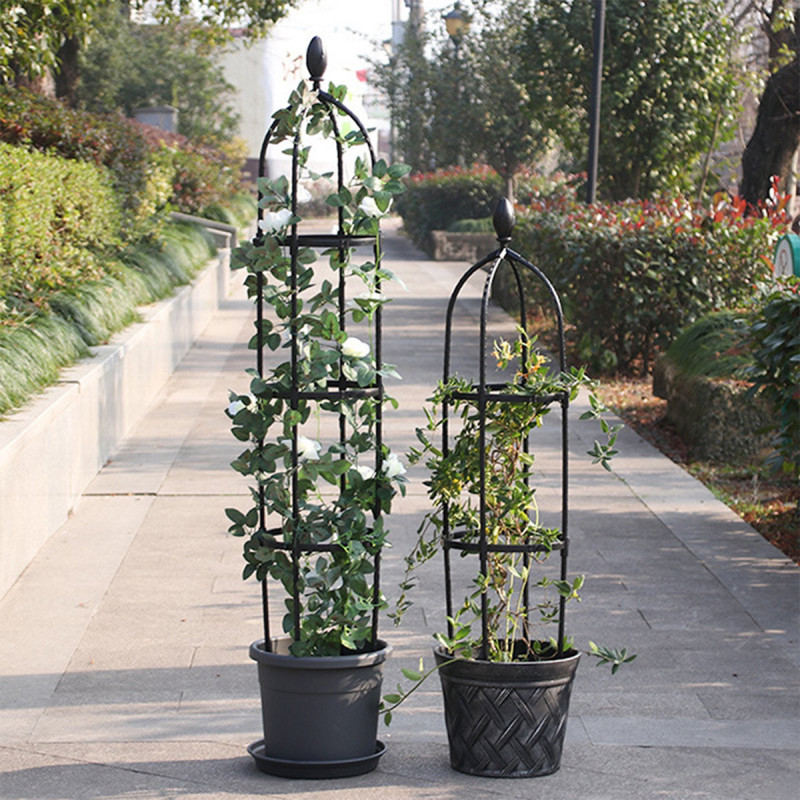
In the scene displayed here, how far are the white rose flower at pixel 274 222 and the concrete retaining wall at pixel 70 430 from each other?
2475 millimetres

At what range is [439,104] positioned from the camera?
99.3 ft

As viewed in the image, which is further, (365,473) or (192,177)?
(192,177)

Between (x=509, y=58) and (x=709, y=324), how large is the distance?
766 inches

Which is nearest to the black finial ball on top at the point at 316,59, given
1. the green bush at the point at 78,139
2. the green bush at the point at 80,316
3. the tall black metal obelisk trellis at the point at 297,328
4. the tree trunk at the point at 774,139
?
the tall black metal obelisk trellis at the point at 297,328

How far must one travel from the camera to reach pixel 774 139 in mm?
15125

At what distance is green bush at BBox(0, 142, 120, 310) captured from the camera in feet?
29.4

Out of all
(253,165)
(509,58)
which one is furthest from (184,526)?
(253,165)

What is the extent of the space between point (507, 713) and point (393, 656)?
1.38 m

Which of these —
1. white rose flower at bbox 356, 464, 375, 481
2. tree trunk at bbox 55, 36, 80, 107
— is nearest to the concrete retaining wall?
white rose flower at bbox 356, 464, 375, 481

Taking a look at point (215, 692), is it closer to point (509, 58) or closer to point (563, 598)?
point (563, 598)

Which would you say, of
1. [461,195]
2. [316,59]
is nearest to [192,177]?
[461,195]

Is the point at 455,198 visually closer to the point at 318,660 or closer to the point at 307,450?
the point at 307,450

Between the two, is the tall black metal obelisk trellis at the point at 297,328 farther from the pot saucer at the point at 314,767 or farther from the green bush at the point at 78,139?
the green bush at the point at 78,139

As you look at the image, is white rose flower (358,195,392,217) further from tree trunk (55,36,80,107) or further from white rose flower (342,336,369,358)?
tree trunk (55,36,80,107)
